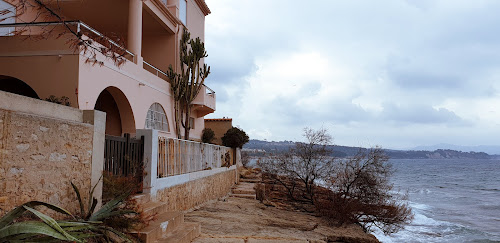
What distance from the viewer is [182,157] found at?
11.2 meters

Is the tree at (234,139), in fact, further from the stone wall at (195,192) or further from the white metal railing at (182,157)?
the white metal railing at (182,157)

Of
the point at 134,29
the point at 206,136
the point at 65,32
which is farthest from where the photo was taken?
the point at 206,136

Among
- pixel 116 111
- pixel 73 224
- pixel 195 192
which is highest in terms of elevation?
pixel 116 111

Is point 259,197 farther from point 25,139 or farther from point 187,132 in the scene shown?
point 25,139

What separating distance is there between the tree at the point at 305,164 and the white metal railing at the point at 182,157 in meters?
3.66

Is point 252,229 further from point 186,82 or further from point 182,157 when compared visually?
point 186,82

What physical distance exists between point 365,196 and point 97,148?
12419 millimetres

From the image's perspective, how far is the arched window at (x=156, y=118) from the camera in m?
14.9

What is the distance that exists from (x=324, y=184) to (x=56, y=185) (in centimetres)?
1354

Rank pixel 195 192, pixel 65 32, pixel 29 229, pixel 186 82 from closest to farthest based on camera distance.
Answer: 1. pixel 29 229
2. pixel 65 32
3. pixel 195 192
4. pixel 186 82

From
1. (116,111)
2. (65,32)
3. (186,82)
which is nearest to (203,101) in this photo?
(186,82)

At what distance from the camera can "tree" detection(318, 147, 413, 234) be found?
14883mm

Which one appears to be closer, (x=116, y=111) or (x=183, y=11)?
(x=116, y=111)

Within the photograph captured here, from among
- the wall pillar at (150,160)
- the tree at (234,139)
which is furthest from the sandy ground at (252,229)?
the tree at (234,139)
